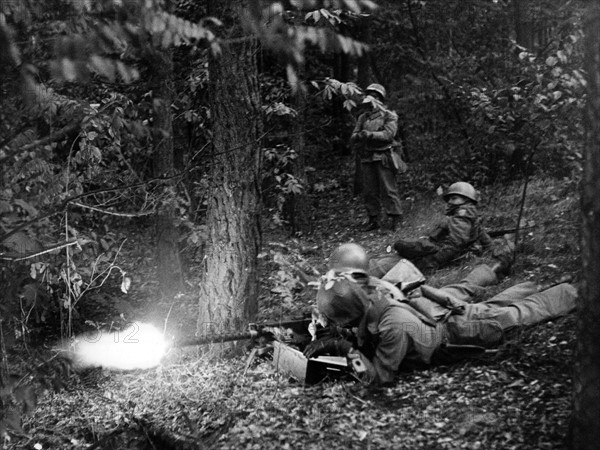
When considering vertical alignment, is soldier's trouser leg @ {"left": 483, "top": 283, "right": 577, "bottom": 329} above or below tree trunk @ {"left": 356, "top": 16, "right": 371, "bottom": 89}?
below

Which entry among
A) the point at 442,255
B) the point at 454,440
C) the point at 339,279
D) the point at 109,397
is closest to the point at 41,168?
the point at 109,397

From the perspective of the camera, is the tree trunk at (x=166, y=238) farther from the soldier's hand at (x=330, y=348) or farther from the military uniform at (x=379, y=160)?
the soldier's hand at (x=330, y=348)

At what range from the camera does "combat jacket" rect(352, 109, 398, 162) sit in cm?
1241

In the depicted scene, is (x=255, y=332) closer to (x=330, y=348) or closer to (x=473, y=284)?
(x=330, y=348)

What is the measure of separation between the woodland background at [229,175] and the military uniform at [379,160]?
2.23ft

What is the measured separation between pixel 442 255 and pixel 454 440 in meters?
4.92

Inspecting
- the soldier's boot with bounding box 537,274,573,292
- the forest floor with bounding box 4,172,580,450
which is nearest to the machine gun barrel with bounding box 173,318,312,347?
the forest floor with bounding box 4,172,580,450

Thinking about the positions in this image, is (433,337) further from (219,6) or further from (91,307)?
(91,307)

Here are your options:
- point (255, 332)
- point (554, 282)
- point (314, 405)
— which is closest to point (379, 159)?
point (554, 282)

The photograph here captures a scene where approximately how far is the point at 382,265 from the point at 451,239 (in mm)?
1084

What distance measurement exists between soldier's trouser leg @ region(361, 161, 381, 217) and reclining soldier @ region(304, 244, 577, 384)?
599 cm

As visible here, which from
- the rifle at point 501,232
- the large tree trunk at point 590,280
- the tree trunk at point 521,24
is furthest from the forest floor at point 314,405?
the tree trunk at point 521,24

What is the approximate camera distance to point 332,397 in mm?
5922

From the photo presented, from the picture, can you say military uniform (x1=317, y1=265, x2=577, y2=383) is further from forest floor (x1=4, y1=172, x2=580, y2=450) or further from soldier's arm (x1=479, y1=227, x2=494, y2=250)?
soldier's arm (x1=479, y1=227, x2=494, y2=250)
